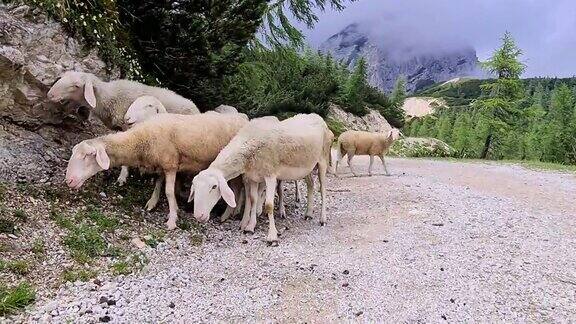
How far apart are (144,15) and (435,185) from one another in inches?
386

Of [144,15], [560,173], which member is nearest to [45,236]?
[144,15]

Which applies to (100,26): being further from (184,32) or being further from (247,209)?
(247,209)

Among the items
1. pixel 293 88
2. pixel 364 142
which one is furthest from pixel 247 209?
pixel 293 88

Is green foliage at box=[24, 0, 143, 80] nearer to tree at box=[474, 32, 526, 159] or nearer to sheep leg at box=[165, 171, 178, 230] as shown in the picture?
sheep leg at box=[165, 171, 178, 230]

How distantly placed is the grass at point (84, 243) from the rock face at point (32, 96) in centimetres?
181

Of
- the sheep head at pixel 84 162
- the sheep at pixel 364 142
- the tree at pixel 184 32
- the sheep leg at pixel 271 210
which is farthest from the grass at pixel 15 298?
the sheep at pixel 364 142

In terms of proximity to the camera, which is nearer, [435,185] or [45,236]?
[45,236]

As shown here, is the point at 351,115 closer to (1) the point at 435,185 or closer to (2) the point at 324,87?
(2) the point at 324,87

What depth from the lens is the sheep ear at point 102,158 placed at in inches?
291

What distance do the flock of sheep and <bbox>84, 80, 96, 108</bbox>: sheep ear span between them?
0.02m

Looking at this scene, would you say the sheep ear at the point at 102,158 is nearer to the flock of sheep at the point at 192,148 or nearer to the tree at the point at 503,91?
the flock of sheep at the point at 192,148

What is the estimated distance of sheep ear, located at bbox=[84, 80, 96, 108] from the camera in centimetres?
875

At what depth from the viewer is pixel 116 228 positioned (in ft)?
24.1

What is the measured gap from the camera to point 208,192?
739cm
